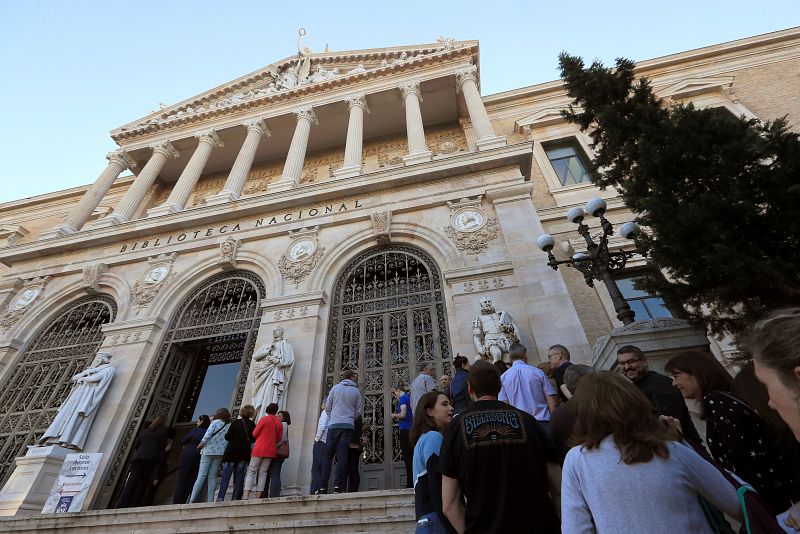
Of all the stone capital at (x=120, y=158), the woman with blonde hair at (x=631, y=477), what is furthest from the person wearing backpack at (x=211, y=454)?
the stone capital at (x=120, y=158)

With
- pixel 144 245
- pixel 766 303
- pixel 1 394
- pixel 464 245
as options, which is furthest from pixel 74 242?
pixel 766 303

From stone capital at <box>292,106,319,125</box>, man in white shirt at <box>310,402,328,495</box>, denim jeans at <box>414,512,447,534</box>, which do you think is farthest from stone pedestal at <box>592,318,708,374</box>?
stone capital at <box>292,106,319,125</box>

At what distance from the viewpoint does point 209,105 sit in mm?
18422

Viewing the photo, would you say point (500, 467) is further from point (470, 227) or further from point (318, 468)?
point (470, 227)

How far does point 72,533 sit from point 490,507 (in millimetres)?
7107

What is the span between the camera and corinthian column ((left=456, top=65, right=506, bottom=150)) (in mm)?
12242

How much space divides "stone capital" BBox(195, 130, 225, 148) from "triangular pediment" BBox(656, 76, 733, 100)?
1769 cm

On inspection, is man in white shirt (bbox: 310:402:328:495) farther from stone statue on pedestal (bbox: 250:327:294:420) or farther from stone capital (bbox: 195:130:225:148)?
stone capital (bbox: 195:130:225:148)

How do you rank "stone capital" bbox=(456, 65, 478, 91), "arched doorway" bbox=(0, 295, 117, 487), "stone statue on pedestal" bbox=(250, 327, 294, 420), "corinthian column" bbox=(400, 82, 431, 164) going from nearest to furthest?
"stone statue on pedestal" bbox=(250, 327, 294, 420)
"arched doorway" bbox=(0, 295, 117, 487)
"corinthian column" bbox=(400, 82, 431, 164)
"stone capital" bbox=(456, 65, 478, 91)

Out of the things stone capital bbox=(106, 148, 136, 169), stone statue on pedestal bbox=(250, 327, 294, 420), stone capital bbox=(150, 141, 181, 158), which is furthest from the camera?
stone capital bbox=(106, 148, 136, 169)

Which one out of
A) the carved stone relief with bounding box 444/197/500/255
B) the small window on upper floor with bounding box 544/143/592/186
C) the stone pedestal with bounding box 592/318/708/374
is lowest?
the stone pedestal with bounding box 592/318/708/374

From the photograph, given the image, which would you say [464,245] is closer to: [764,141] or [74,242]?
[764,141]

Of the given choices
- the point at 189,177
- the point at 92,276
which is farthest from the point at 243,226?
the point at 92,276

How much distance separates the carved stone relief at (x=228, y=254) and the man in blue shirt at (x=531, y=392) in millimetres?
9331
